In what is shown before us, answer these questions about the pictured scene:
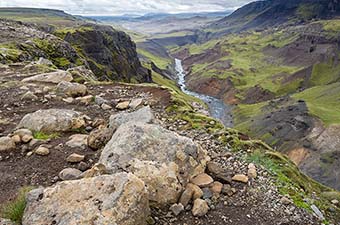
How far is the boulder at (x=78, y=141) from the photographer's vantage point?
15570mm

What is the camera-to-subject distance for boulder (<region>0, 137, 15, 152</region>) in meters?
15.0

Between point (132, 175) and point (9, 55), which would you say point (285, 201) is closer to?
point (132, 175)

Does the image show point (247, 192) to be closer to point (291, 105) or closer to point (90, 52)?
point (90, 52)

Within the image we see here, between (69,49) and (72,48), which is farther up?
(69,49)

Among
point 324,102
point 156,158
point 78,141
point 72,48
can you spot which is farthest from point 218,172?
point 324,102

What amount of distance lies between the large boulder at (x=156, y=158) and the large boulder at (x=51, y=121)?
4.55 meters

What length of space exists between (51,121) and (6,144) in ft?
8.31

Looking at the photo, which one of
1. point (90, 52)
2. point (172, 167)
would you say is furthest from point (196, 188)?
point (90, 52)

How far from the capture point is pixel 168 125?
19078mm

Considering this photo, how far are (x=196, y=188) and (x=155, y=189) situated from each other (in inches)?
62.9

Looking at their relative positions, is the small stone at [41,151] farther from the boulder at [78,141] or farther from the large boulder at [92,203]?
the large boulder at [92,203]

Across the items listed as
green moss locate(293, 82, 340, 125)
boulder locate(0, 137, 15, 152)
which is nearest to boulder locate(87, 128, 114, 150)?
boulder locate(0, 137, 15, 152)

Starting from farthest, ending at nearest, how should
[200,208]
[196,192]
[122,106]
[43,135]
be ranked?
[122,106]
[43,135]
[196,192]
[200,208]

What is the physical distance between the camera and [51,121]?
56.3ft
